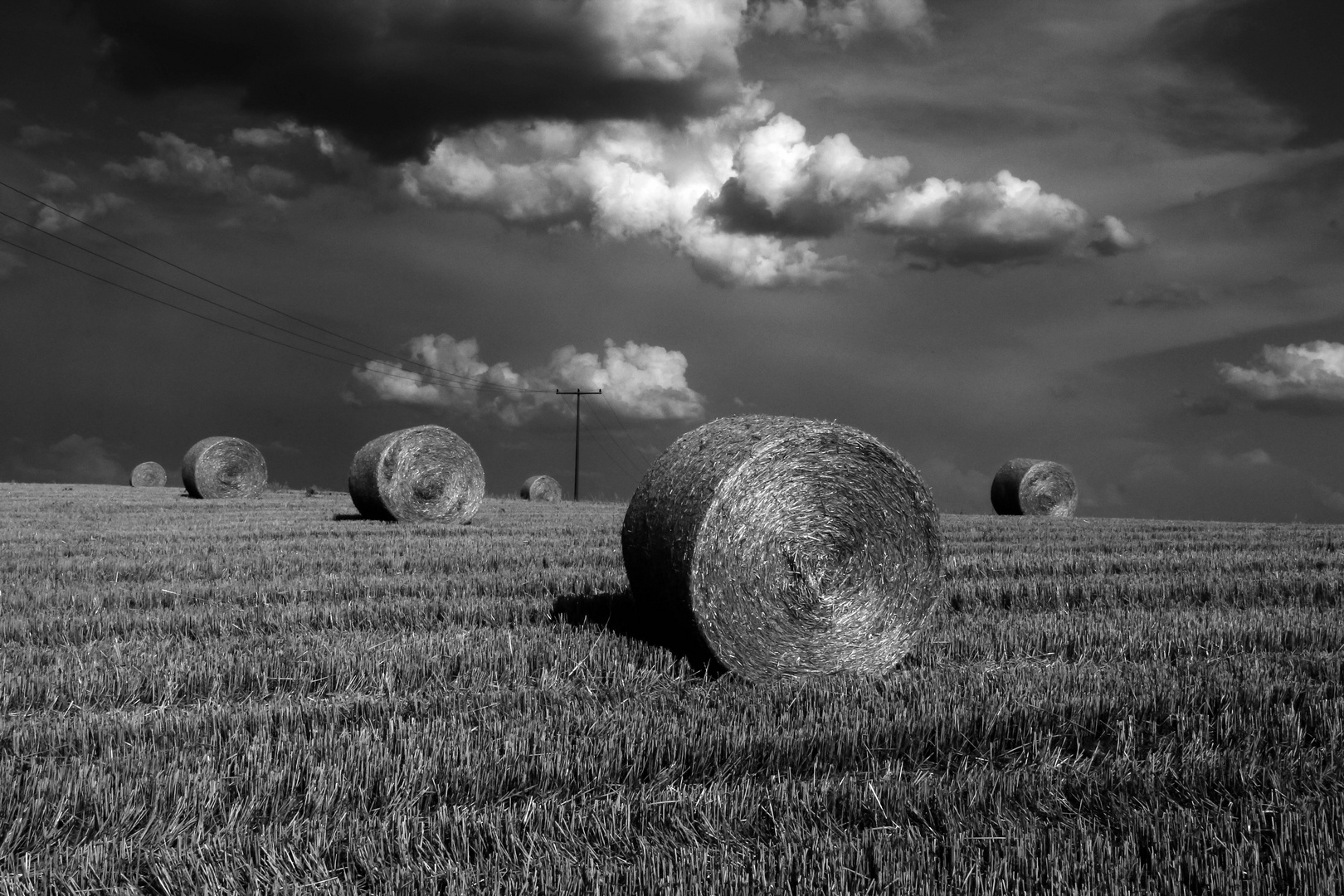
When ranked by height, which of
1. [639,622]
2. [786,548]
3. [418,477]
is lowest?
[639,622]

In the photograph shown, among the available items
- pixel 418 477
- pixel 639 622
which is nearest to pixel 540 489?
pixel 418 477

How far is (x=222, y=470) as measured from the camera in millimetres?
28031

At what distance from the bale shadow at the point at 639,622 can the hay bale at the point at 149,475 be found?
37810mm

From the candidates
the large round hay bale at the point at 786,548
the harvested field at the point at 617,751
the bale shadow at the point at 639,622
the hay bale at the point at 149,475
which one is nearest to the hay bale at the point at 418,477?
the harvested field at the point at 617,751

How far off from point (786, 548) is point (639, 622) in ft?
4.25

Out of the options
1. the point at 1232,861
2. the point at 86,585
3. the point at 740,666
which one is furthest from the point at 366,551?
the point at 1232,861

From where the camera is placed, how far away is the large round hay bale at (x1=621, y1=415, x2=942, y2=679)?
6668 mm

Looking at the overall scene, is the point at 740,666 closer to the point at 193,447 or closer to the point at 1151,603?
the point at 1151,603

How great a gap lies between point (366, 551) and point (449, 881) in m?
9.66

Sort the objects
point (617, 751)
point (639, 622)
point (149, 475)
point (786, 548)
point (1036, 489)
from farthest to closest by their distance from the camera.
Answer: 1. point (149, 475)
2. point (1036, 489)
3. point (639, 622)
4. point (786, 548)
5. point (617, 751)

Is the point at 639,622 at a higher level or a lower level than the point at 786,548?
lower

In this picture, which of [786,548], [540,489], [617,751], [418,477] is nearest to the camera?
[617,751]

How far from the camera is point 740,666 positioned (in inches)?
256

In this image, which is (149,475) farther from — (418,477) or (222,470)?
(418,477)
